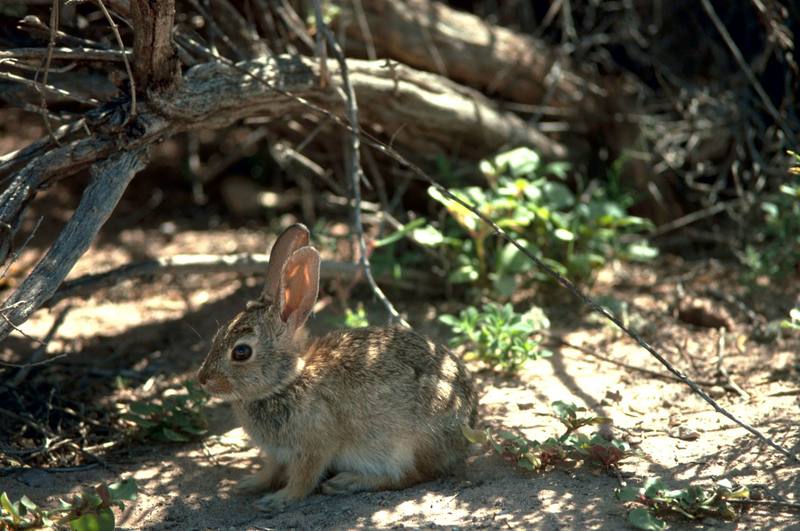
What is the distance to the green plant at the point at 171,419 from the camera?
15.6 ft

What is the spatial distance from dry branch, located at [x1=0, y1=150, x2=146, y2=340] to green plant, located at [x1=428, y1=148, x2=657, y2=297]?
187 centimetres

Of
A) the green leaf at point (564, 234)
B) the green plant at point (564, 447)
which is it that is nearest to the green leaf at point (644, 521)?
the green plant at point (564, 447)

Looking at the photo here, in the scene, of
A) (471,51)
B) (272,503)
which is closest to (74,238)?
(272,503)

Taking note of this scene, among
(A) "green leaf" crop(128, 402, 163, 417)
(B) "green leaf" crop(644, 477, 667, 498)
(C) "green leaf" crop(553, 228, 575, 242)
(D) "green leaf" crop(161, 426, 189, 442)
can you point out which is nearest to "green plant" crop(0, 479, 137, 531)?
(D) "green leaf" crop(161, 426, 189, 442)

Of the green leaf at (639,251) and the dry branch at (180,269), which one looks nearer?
the dry branch at (180,269)

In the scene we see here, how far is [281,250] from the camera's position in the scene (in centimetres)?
449

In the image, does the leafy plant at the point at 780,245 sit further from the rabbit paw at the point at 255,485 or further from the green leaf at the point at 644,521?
the rabbit paw at the point at 255,485

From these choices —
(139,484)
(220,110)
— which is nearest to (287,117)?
(220,110)

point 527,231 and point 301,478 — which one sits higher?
point 527,231

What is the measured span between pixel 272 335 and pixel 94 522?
1206 mm

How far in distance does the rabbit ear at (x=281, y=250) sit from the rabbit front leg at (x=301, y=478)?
786 millimetres

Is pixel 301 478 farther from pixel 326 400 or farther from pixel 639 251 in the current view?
pixel 639 251

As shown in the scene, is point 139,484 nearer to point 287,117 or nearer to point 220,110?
point 220,110

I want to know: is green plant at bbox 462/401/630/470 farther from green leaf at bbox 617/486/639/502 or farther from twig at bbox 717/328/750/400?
twig at bbox 717/328/750/400
